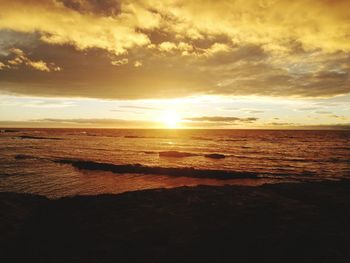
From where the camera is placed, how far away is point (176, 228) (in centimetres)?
1223

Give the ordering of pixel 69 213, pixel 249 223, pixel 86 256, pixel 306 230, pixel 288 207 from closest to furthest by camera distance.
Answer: pixel 86 256 → pixel 306 230 → pixel 249 223 → pixel 69 213 → pixel 288 207

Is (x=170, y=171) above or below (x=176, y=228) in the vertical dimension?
below

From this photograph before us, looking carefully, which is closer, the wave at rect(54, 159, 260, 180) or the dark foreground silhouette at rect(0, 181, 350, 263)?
the dark foreground silhouette at rect(0, 181, 350, 263)

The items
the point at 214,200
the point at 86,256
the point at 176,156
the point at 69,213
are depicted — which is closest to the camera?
the point at 86,256

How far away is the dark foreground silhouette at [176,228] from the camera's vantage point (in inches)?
389

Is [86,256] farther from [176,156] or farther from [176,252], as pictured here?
[176,156]

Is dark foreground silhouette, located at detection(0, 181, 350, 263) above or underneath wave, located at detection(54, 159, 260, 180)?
above

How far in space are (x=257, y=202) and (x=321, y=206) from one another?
3.41 metres

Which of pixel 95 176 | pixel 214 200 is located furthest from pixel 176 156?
pixel 214 200

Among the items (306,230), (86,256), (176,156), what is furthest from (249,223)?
(176,156)

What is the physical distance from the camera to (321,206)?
15922 mm

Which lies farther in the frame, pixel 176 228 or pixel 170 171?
pixel 170 171

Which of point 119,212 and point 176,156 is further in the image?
point 176,156

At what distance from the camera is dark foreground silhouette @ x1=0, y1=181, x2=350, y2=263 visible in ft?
32.4
